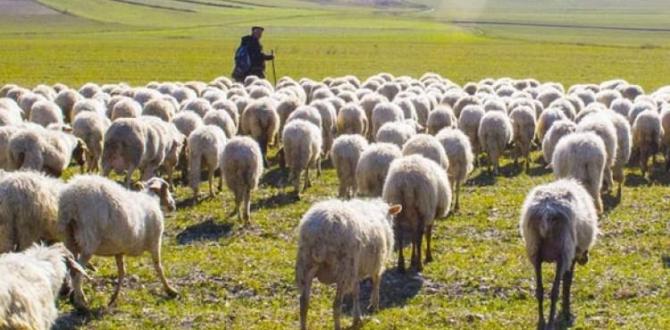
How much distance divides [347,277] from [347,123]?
42.1 feet

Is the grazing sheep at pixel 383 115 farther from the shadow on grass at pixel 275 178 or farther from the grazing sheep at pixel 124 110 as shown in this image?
the grazing sheep at pixel 124 110

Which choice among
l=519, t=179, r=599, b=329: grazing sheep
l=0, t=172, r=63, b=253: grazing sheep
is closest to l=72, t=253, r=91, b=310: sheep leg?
l=0, t=172, r=63, b=253: grazing sheep

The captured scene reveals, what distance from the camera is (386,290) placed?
13031 mm

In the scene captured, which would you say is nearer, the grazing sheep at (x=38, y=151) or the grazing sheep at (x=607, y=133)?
the grazing sheep at (x=38, y=151)

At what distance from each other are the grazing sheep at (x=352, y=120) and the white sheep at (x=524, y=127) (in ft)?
13.4

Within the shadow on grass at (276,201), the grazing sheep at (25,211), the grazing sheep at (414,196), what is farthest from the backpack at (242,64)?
the grazing sheep at (25,211)

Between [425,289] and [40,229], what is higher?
[40,229]

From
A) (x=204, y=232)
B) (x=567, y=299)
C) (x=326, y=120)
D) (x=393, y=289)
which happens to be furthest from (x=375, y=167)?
(x=326, y=120)

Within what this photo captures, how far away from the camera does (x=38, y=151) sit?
51.8ft

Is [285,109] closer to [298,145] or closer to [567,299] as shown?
[298,145]

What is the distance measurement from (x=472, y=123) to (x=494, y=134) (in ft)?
4.44

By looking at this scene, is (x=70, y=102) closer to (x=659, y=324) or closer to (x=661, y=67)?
(x=659, y=324)

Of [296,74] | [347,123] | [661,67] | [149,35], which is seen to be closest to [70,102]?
[347,123]

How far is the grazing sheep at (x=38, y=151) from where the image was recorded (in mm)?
15656
